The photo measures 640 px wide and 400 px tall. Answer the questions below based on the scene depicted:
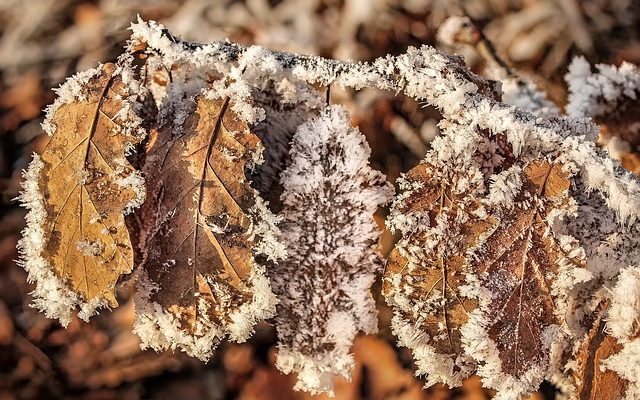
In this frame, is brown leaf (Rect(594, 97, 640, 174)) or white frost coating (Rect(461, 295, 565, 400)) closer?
white frost coating (Rect(461, 295, 565, 400))

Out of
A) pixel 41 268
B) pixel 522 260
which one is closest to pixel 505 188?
pixel 522 260

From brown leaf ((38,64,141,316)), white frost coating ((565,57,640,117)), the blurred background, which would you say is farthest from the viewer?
the blurred background

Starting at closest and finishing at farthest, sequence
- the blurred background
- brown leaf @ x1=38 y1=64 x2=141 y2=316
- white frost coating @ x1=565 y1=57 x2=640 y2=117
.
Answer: brown leaf @ x1=38 y1=64 x2=141 y2=316, white frost coating @ x1=565 y1=57 x2=640 y2=117, the blurred background

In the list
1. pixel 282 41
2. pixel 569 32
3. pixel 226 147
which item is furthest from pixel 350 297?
pixel 569 32

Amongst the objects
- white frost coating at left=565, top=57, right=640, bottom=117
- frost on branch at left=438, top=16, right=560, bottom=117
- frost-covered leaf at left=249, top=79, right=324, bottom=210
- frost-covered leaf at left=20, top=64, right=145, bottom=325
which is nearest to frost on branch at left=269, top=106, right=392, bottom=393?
frost-covered leaf at left=249, top=79, right=324, bottom=210

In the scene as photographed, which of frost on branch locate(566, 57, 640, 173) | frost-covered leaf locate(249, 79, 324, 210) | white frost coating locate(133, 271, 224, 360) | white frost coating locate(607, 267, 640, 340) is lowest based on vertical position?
white frost coating locate(607, 267, 640, 340)

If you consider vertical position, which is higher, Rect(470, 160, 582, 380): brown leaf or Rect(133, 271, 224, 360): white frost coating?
Rect(133, 271, 224, 360): white frost coating

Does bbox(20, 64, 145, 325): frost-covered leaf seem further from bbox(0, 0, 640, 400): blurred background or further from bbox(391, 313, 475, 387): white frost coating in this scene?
bbox(0, 0, 640, 400): blurred background
